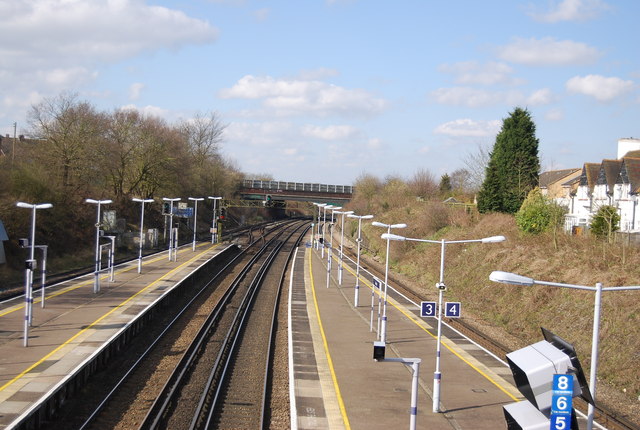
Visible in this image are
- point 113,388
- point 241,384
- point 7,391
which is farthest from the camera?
point 241,384

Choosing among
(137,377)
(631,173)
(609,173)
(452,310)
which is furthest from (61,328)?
(609,173)

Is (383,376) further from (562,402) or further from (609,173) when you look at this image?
(609,173)

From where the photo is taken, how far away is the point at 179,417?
51.2ft

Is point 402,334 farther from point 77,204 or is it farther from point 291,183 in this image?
point 291,183

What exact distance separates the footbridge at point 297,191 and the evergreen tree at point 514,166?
47285mm

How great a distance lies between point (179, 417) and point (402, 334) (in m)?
12.3

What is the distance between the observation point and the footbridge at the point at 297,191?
93.8 meters

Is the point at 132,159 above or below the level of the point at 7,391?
above

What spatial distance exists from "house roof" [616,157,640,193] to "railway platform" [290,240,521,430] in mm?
16184

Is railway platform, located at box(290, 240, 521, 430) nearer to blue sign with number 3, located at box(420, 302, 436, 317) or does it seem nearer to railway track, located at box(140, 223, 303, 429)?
railway track, located at box(140, 223, 303, 429)

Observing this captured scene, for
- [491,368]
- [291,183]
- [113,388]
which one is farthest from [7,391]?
[291,183]

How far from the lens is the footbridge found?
93.8 m

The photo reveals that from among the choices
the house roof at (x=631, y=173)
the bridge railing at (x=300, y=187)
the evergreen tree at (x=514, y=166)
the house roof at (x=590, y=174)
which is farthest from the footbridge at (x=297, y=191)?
the house roof at (x=631, y=173)

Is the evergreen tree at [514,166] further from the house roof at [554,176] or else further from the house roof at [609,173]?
the house roof at [554,176]
